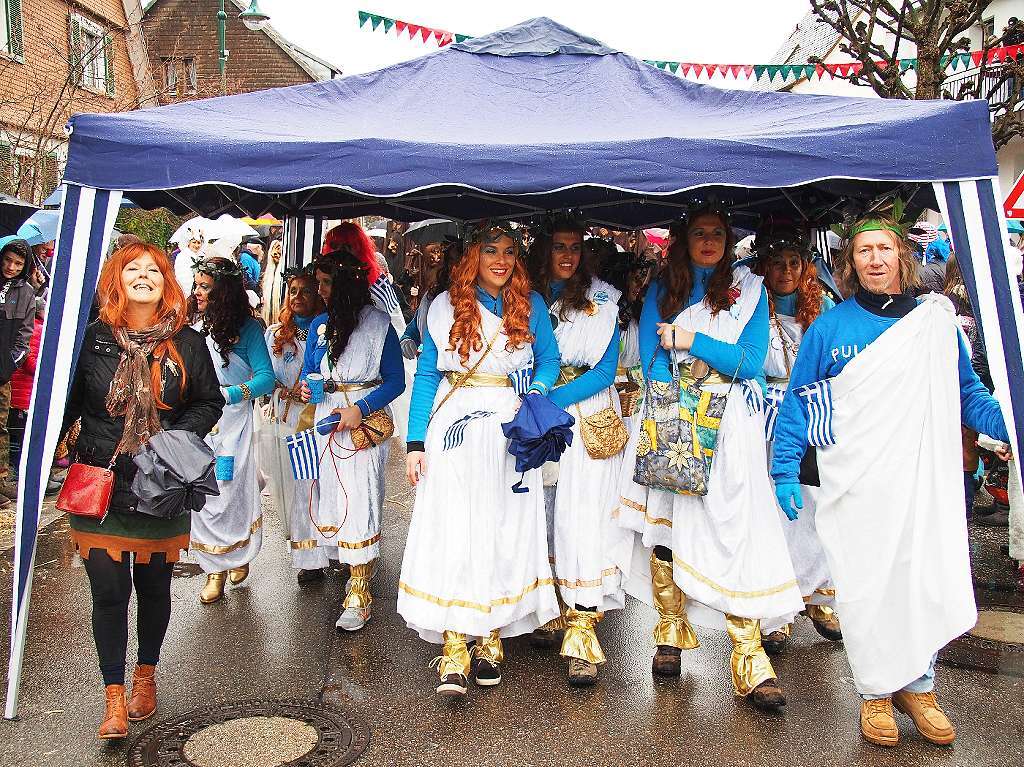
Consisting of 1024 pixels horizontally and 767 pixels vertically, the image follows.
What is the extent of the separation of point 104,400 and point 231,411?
5.60 feet

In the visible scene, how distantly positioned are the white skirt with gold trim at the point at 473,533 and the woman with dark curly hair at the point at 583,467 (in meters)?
0.17

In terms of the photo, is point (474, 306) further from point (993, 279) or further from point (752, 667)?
point (993, 279)

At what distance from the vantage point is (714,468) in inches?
180

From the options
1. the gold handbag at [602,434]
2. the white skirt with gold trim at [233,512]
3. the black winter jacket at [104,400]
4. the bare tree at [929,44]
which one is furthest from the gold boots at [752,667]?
the bare tree at [929,44]

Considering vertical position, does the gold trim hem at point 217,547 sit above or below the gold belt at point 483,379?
below

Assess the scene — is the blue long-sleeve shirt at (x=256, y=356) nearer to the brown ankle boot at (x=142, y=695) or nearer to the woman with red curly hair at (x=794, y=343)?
the brown ankle boot at (x=142, y=695)

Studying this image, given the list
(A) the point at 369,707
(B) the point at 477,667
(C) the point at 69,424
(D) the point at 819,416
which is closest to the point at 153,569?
(C) the point at 69,424

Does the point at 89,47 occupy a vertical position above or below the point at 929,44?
above

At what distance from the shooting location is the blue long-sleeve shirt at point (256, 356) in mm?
5664

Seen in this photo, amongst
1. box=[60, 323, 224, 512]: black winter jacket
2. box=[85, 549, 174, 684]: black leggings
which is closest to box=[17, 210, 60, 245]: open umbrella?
box=[60, 323, 224, 512]: black winter jacket

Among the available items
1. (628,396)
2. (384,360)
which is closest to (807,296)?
(628,396)

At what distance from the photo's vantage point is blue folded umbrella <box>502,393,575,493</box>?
443 cm

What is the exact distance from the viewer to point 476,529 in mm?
4641

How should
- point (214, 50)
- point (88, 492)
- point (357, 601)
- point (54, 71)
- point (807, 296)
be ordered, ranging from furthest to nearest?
point (214, 50), point (54, 71), point (357, 601), point (807, 296), point (88, 492)
